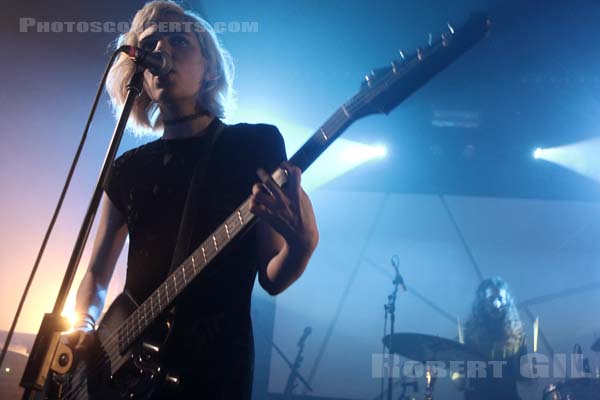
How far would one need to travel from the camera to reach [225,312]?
137 cm

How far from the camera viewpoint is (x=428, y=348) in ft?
13.9

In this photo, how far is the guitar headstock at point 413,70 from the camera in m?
1.37

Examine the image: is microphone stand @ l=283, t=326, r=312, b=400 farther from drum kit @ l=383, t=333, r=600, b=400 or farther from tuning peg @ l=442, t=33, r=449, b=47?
tuning peg @ l=442, t=33, r=449, b=47

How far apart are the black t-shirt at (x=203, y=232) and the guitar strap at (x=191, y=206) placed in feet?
0.05

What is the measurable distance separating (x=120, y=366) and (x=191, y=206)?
53cm

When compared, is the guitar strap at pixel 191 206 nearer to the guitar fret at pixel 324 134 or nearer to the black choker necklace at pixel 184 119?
the black choker necklace at pixel 184 119

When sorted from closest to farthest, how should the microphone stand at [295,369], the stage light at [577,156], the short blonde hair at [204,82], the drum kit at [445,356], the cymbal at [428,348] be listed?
the short blonde hair at [204,82]
the drum kit at [445,356]
the cymbal at [428,348]
the microphone stand at [295,369]
the stage light at [577,156]

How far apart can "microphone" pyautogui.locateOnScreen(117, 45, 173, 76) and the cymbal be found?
10.9 ft

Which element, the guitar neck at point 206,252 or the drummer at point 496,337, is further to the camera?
the drummer at point 496,337

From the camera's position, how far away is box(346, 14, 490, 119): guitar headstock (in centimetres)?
137

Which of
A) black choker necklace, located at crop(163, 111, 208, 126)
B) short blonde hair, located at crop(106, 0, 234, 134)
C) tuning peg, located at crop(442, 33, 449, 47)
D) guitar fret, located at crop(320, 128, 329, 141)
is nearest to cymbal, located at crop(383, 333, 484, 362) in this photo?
short blonde hair, located at crop(106, 0, 234, 134)

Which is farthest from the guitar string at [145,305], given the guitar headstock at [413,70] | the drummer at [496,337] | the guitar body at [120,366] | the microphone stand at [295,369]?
the microphone stand at [295,369]

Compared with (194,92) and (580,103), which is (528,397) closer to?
(580,103)

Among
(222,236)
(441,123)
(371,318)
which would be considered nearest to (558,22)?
(441,123)
